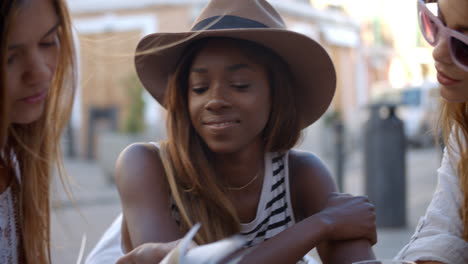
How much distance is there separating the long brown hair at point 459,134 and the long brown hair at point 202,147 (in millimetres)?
498

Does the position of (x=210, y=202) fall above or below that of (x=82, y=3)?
below

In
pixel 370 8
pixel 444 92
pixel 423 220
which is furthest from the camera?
pixel 370 8

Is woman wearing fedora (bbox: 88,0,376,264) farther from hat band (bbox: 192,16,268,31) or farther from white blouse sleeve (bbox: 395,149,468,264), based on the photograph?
white blouse sleeve (bbox: 395,149,468,264)

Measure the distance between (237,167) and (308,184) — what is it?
251mm

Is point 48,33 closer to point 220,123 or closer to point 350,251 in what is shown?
point 220,123

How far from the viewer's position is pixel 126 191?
79.4 inches

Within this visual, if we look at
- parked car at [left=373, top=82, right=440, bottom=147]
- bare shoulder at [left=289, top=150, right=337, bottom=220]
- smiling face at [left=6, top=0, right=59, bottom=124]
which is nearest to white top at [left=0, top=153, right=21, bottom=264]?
smiling face at [left=6, top=0, right=59, bottom=124]

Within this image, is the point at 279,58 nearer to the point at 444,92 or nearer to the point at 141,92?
the point at 444,92

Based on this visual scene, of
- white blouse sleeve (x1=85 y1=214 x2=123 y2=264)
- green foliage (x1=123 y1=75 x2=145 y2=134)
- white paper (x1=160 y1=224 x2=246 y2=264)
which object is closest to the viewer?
white paper (x1=160 y1=224 x2=246 y2=264)

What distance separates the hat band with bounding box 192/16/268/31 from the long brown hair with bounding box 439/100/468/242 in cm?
65

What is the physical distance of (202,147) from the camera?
211cm

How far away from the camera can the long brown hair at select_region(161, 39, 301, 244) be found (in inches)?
79.3

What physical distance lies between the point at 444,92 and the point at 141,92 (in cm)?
1135

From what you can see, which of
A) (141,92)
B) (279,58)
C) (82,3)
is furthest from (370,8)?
(279,58)
